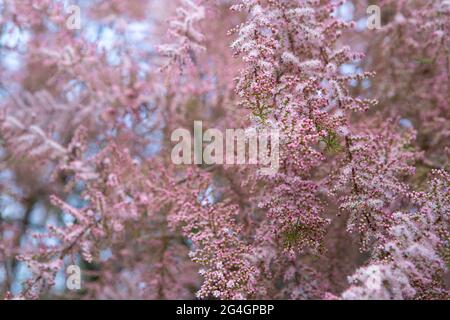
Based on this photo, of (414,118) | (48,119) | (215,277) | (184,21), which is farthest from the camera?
(48,119)

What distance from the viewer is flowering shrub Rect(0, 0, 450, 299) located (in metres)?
2.04

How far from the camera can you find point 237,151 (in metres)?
2.54

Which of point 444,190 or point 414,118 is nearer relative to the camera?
point 444,190

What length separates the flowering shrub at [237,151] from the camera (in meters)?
2.04
